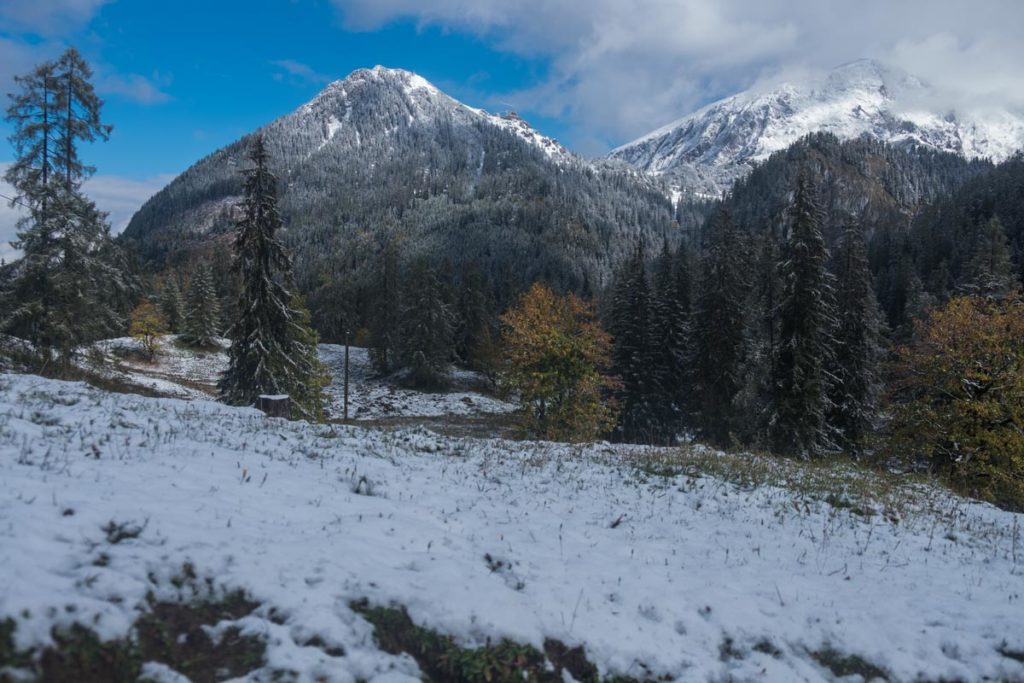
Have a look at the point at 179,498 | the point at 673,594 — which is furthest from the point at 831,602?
the point at 179,498

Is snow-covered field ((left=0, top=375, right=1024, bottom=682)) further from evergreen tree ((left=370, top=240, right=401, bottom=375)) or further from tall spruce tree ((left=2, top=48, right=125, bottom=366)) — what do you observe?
evergreen tree ((left=370, top=240, right=401, bottom=375))

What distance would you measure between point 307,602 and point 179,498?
8.37 ft

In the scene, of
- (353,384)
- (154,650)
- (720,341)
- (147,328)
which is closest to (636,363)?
(720,341)

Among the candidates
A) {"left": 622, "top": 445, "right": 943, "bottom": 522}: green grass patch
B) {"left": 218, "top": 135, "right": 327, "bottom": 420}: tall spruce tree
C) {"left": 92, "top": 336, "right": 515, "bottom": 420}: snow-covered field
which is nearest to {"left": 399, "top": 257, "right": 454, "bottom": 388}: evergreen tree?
{"left": 92, "top": 336, "right": 515, "bottom": 420}: snow-covered field

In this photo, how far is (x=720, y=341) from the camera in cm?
3809

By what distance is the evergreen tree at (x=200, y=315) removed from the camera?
64.9 metres

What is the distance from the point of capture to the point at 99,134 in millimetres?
23375

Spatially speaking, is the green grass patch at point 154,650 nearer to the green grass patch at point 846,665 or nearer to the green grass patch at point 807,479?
the green grass patch at point 846,665

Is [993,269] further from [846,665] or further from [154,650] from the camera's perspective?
[154,650]

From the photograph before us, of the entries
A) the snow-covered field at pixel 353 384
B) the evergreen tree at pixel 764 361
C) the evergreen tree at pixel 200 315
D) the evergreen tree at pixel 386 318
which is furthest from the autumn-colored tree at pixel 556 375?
the evergreen tree at pixel 200 315

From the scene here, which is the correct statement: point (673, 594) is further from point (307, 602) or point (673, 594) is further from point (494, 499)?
point (307, 602)

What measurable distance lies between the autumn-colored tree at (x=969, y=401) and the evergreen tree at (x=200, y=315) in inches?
2659

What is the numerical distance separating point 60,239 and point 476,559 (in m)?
22.9

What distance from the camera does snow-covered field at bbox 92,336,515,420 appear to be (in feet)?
161
